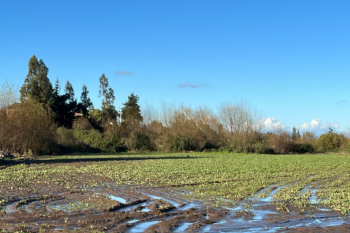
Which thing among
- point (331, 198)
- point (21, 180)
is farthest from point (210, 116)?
point (331, 198)

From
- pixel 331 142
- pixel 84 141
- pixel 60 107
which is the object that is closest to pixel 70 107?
pixel 60 107

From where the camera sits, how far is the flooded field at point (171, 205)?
24.0 feet

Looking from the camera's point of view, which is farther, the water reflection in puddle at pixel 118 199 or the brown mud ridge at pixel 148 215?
the water reflection in puddle at pixel 118 199

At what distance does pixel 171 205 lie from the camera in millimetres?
9516

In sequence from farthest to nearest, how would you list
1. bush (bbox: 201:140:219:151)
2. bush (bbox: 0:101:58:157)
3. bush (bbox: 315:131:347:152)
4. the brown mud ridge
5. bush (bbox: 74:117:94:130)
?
bush (bbox: 74:117:94:130) → bush (bbox: 315:131:347:152) → bush (bbox: 201:140:219:151) → bush (bbox: 0:101:58:157) → the brown mud ridge

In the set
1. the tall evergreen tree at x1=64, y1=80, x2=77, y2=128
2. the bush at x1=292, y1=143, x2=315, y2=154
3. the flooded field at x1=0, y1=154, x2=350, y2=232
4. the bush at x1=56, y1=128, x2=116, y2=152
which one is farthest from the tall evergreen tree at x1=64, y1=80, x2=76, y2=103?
the flooded field at x1=0, y1=154, x2=350, y2=232

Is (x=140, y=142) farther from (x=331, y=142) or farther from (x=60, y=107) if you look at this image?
(x=331, y=142)

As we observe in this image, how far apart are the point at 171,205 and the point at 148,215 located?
131 centimetres

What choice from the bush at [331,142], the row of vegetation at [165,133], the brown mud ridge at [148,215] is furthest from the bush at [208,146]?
the brown mud ridge at [148,215]

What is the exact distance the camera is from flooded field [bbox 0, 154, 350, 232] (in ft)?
24.0

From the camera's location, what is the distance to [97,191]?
12.2m

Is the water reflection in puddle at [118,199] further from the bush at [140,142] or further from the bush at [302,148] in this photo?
the bush at [302,148]

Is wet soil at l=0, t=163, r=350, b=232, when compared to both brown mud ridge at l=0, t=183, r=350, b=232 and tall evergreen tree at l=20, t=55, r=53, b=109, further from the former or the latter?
Answer: tall evergreen tree at l=20, t=55, r=53, b=109

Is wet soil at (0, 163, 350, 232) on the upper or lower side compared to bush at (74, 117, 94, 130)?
lower
